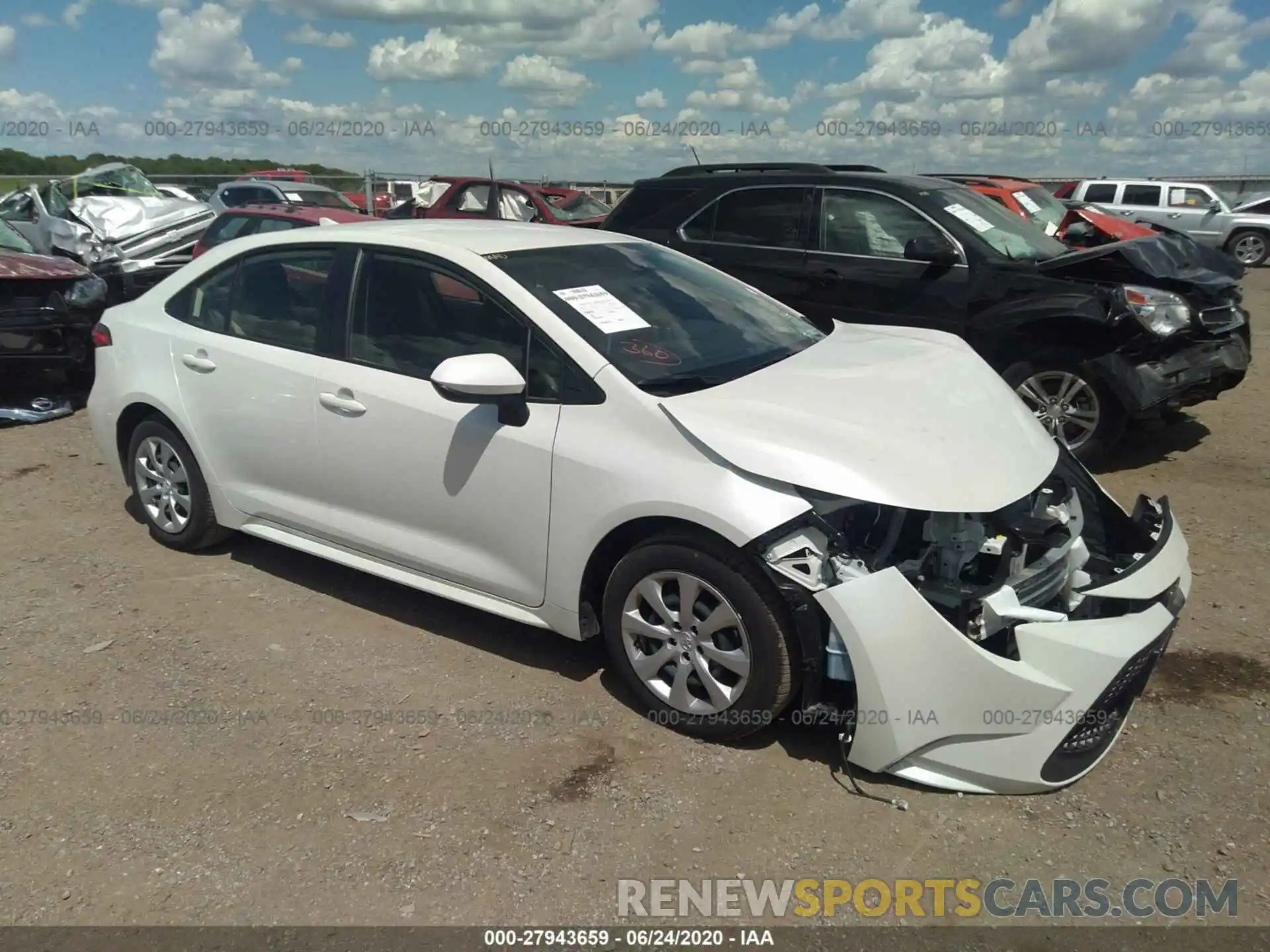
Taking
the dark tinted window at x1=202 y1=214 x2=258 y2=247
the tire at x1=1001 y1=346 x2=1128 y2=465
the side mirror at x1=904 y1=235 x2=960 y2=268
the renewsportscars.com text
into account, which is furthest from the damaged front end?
the dark tinted window at x1=202 y1=214 x2=258 y2=247

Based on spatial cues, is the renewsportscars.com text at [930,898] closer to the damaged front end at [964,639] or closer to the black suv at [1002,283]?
the damaged front end at [964,639]

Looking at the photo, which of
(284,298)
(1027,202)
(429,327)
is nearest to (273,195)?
(1027,202)

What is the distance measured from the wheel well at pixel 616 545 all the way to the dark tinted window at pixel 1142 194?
2035 centimetres

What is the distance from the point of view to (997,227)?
6629 mm

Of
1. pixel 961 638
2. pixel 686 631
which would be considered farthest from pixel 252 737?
pixel 961 638

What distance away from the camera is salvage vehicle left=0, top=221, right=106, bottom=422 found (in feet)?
23.6

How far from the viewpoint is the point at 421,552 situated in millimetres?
3832

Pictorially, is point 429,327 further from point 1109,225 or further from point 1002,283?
point 1109,225

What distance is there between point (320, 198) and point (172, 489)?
16982 mm

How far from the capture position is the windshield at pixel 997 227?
21.0 ft

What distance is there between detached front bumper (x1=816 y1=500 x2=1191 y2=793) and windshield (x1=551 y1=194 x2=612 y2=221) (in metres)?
13.1

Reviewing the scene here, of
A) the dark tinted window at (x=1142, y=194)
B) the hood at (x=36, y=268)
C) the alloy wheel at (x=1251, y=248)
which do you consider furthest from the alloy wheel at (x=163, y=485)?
the alloy wheel at (x=1251, y=248)

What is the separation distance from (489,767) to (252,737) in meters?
0.89

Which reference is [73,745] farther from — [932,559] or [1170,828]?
[1170,828]
